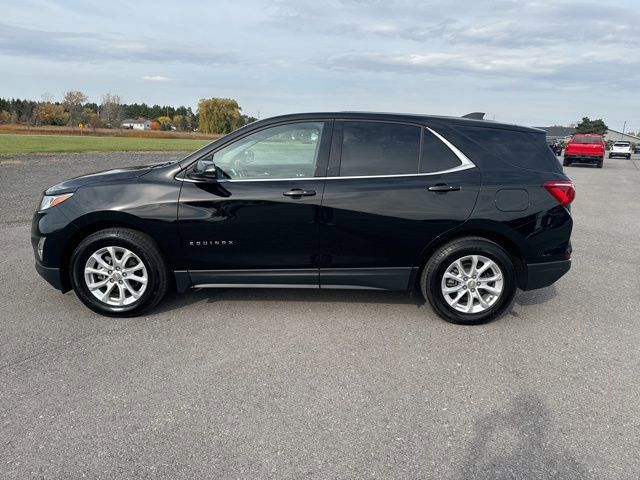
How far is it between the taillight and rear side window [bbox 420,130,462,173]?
77cm

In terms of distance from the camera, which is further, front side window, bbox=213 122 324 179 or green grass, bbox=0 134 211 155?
green grass, bbox=0 134 211 155

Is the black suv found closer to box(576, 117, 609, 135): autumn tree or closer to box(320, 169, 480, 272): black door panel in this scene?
box(320, 169, 480, 272): black door panel

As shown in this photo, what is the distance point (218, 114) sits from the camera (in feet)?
342

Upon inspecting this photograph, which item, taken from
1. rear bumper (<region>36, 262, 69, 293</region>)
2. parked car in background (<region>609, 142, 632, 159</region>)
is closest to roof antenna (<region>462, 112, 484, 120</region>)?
rear bumper (<region>36, 262, 69, 293</region>)

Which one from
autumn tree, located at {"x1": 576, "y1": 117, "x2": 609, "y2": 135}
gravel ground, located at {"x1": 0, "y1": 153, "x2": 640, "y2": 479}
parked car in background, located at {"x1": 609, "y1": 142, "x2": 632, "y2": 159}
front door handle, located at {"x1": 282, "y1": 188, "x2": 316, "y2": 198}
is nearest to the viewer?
gravel ground, located at {"x1": 0, "y1": 153, "x2": 640, "y2": 479}

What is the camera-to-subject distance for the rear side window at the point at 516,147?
4234 mm

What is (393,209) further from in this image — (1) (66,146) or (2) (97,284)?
(1) (66,146)

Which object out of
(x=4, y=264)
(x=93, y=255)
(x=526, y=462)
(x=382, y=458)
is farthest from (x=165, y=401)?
(x=4, y=264)

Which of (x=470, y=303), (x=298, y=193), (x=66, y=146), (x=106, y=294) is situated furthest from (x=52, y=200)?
(x=66, y=146)

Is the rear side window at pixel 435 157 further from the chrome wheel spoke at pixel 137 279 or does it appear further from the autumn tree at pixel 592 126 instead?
the autumn tree at pixel 592 126

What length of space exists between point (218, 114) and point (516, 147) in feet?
346

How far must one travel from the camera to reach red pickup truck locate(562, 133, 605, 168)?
88.2ft

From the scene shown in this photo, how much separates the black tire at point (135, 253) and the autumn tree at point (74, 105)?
112 metres

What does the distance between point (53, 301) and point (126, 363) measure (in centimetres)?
161
